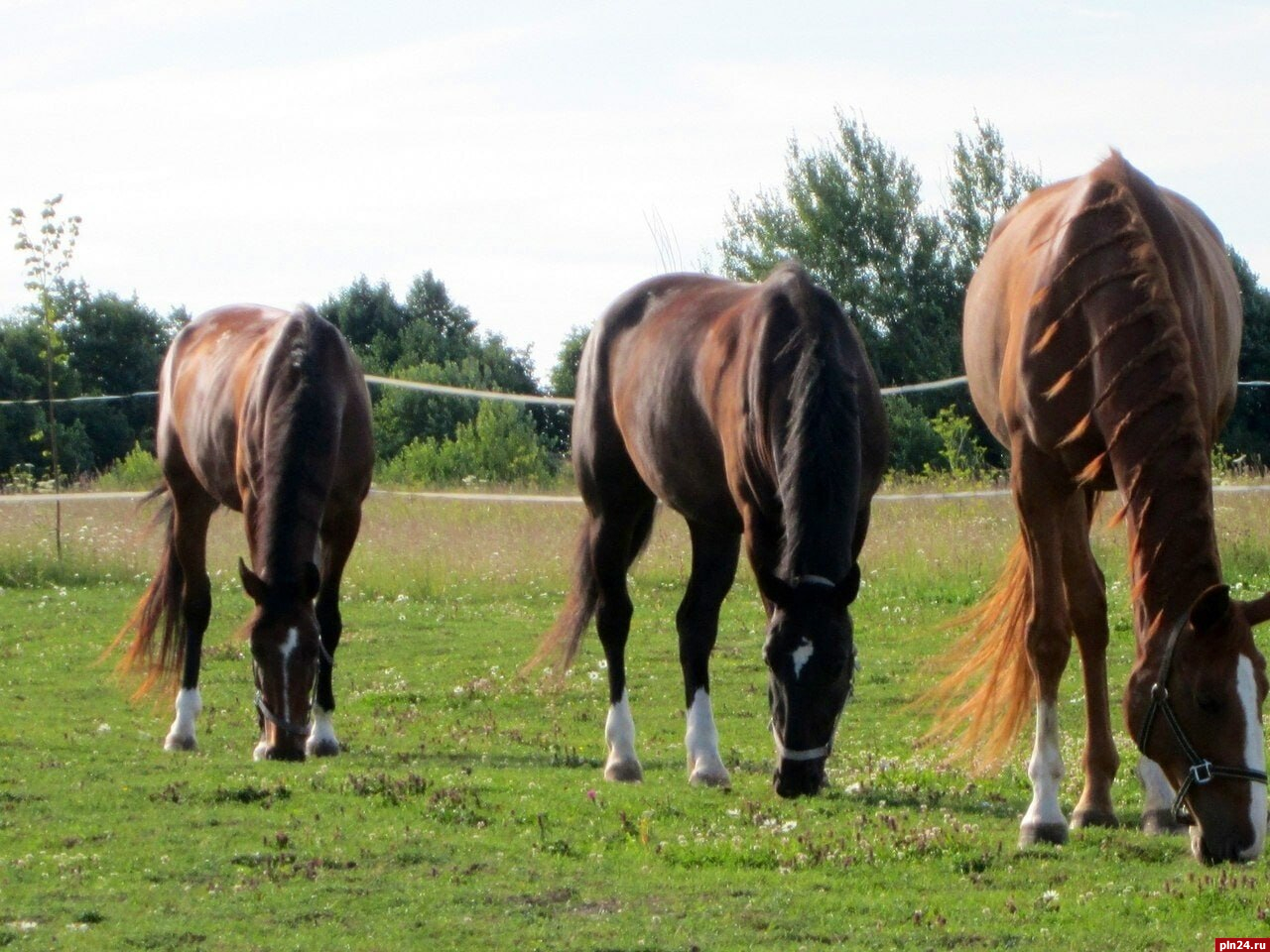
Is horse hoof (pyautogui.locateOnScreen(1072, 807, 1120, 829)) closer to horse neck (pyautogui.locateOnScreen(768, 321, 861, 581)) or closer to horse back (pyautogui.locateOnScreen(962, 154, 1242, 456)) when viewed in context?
horse neck (pyautogui.locateOnScreen(768, 321, 861, 581))

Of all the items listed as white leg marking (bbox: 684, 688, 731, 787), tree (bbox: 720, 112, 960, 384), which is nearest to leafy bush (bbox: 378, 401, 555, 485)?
tree (bbox: 720, 112, 960, 384)

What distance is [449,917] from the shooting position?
14.7 ft

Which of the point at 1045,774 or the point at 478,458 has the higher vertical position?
the point at 478,458

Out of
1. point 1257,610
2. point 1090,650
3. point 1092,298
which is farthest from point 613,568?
point 1257,610

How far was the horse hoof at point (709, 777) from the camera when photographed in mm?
6613

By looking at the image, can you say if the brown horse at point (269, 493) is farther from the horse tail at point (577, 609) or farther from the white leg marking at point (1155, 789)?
the white leg marking at point (1155, 789)

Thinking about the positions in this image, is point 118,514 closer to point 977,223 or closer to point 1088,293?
point 1088,293

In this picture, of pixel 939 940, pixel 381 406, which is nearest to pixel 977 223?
pixel 381 406

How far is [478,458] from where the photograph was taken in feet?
94.8

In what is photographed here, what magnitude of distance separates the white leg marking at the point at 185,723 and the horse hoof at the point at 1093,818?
4.44 meters

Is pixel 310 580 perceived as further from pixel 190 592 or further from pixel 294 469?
pixel 190 592

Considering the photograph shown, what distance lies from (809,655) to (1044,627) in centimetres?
86

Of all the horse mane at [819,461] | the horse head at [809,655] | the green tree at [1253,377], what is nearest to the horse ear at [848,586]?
the horse head at [809,655]

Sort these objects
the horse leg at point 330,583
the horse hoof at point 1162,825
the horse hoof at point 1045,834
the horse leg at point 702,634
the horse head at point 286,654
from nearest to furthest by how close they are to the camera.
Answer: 1. the horse hoof at point 1045,834
2. the horse hoof at point 1162,825
3. the horse leg at point 702,634
4. the horse head at point 286,654
5. the horse leg at point 330,583
